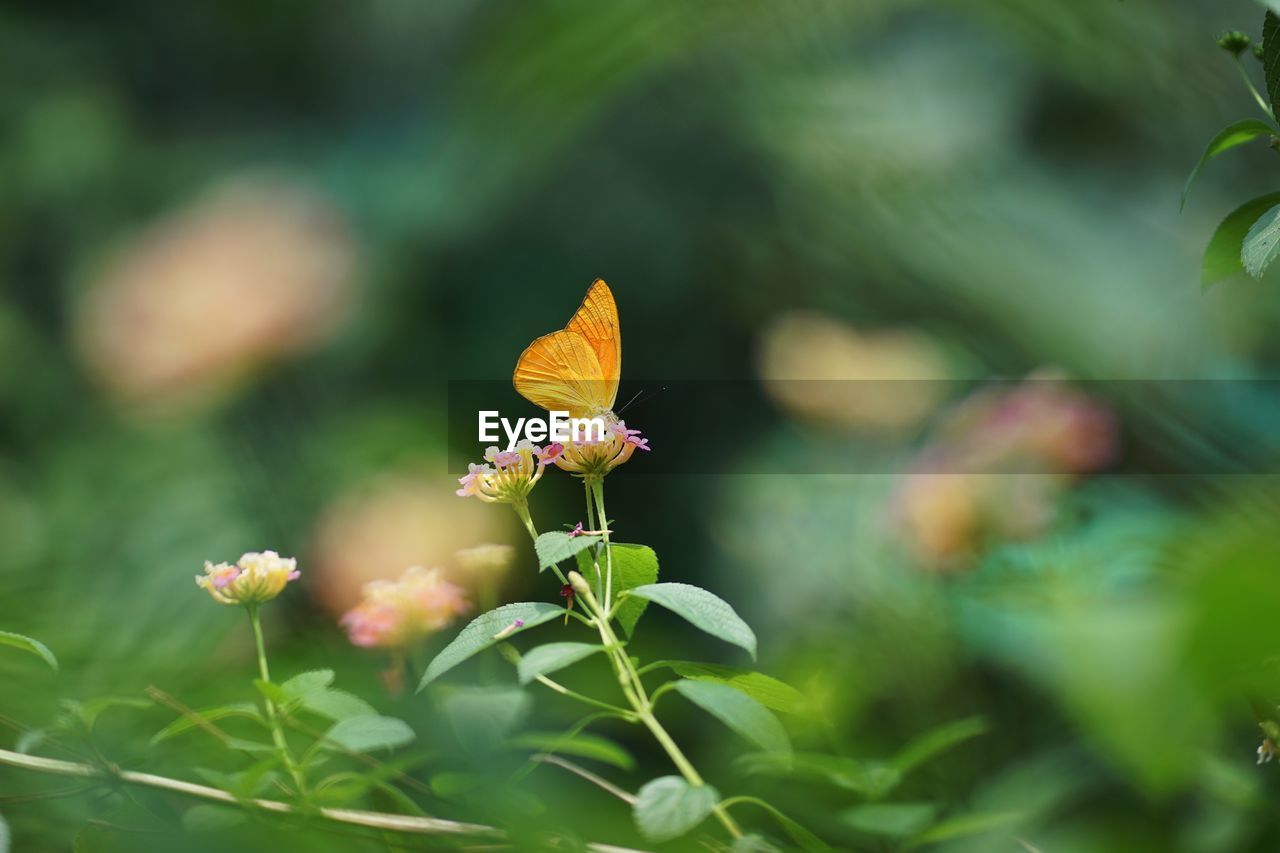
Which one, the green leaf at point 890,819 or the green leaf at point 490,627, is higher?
the green leaf at point 490,627

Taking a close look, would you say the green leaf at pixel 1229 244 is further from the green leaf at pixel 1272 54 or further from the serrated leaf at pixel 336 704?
the serrated leaf at pixel 336 704

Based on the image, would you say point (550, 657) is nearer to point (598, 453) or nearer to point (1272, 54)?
point (598, 453)

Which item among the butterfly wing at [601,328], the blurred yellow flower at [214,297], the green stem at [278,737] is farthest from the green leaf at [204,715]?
the blurred yellow flower at [214,297]

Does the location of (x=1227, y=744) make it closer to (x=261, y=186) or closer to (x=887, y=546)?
(x=887, y=546)

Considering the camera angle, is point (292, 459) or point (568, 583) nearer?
point (568, 583)

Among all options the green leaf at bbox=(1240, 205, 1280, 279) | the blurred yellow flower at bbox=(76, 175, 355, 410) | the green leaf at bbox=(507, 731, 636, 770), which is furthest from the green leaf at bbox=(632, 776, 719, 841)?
the blurred yellow flower at bbox=(76, 175, 355, 410)

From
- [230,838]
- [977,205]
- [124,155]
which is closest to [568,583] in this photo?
[230,838]

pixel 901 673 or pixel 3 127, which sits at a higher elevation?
pixel 3 127
